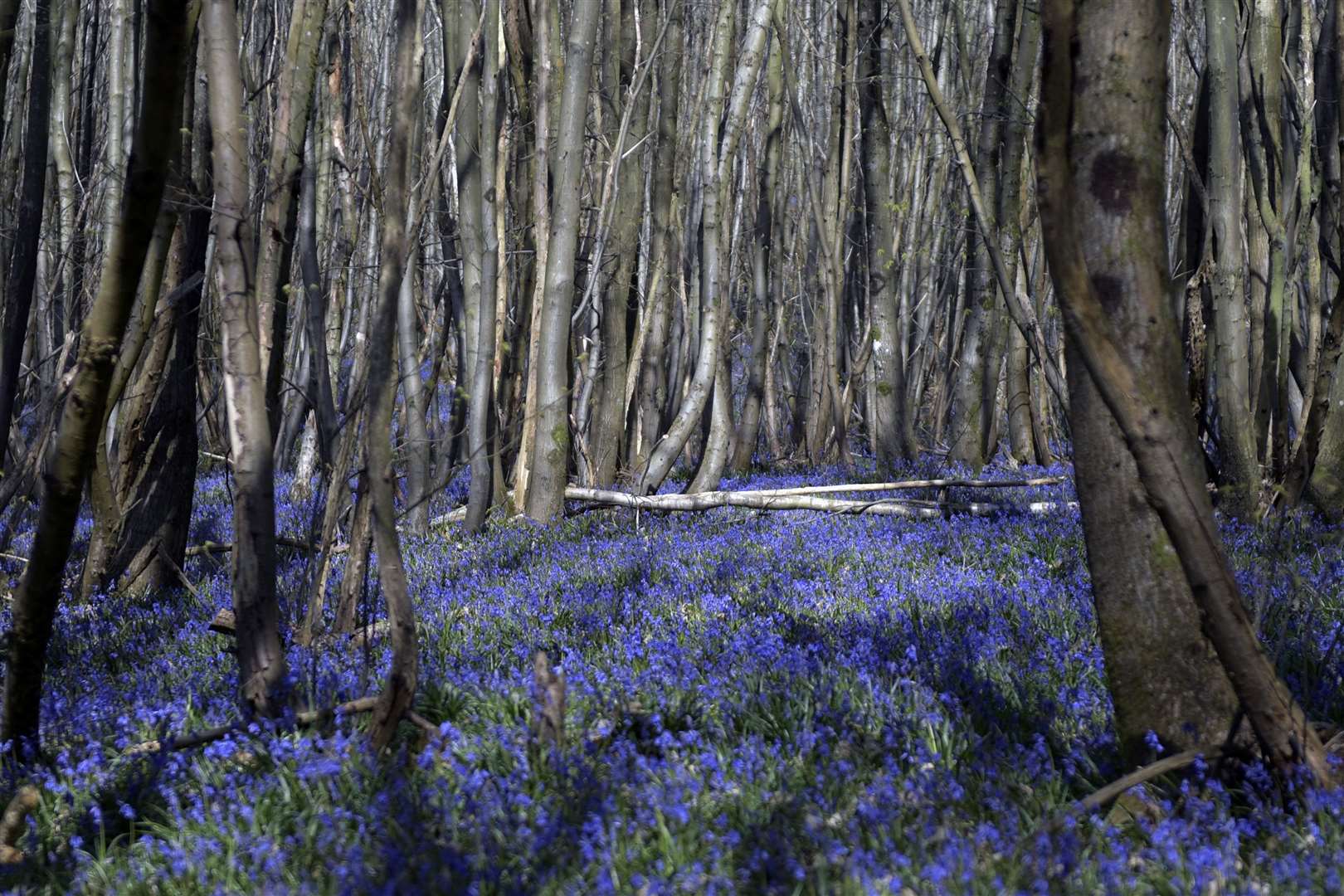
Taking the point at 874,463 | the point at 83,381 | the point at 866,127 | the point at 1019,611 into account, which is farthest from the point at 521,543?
the point at 866,127

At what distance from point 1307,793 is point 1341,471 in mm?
5622

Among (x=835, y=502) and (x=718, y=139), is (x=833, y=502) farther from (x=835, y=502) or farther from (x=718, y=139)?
(x=718, y=139)

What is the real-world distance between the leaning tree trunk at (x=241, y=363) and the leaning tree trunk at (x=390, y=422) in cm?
57

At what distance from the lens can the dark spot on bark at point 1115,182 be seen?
3.01 meters

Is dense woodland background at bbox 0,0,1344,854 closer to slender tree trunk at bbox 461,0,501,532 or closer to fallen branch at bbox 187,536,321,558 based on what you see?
slender tree trunk at bbox 461,0,501,532

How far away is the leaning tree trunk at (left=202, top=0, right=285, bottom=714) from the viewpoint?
159 inches

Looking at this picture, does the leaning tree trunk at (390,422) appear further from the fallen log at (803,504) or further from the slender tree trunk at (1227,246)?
the slender tree trunk at (1227,246)

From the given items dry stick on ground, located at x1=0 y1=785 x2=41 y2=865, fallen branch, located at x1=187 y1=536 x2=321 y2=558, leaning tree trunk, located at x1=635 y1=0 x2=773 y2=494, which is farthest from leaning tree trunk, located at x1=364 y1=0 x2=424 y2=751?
leaning tree trunk, located at x1=635 y1=0 x2=773 y2=494

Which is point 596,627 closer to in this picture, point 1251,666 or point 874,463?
point 1251,666

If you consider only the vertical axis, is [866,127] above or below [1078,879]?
above

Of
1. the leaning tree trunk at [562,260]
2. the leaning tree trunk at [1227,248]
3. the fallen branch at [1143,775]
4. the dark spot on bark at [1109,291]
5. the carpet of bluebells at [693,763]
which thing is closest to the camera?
the carpet of bluebells at [693,763]

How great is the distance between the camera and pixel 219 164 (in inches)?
161

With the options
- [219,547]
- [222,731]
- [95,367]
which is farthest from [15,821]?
[219,547]

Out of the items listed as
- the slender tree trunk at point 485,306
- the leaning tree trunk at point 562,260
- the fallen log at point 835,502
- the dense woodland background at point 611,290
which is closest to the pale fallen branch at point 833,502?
the fallen log at point 835,502
